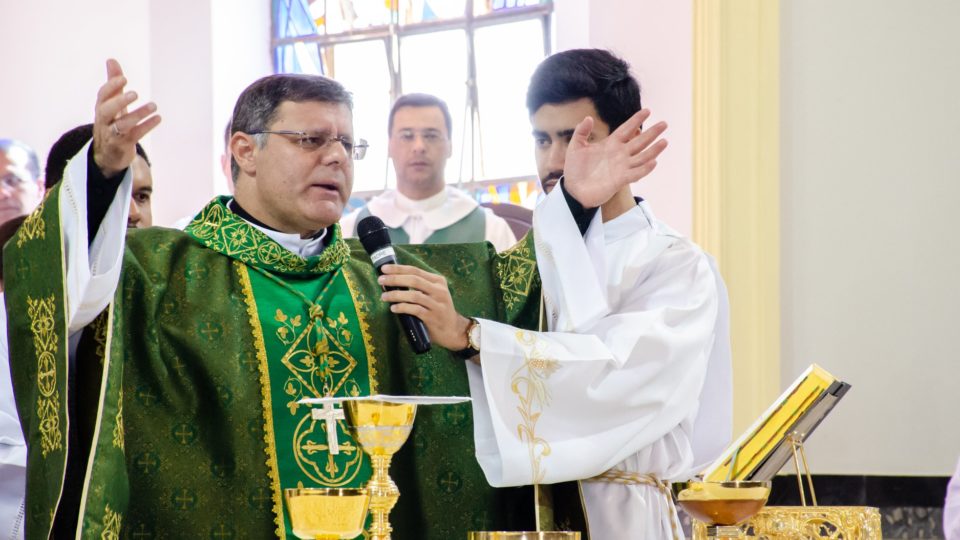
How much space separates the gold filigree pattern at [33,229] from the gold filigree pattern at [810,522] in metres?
1.70

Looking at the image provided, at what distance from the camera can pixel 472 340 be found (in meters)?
3.59

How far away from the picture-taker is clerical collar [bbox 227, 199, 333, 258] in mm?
3951

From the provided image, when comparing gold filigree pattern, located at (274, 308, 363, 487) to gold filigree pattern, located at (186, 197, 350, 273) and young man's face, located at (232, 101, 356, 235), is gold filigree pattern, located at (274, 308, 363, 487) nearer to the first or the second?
gold filigree pattern, located at (186, 197, 350, 273)

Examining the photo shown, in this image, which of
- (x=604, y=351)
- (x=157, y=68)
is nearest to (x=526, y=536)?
(x=604, y=351)

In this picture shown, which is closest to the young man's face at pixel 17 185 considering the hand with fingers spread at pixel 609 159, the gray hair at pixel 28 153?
the gray hair at pixel 28 153

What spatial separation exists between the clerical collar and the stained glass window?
5.06 m

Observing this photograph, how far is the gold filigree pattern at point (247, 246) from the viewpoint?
3.88 meters

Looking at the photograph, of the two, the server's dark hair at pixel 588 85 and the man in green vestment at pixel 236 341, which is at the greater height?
the server's dark hair at pixel 588 85

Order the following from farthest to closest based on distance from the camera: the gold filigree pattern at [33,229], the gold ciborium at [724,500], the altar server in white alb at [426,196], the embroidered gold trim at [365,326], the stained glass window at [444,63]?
the stained glass window at [444,63]
the altar server in white alb at [426,196]
the embroidered gold trim at [365,326]
the gold filigree pattern at [33,229]
the gold ciborium at [724,500]

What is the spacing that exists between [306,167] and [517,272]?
2.20ft

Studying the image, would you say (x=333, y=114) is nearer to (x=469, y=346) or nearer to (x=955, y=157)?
(x=469, y=346)

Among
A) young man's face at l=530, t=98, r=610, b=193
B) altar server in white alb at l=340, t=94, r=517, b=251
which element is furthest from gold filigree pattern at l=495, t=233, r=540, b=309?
altar server in white alb at l=340, t=94, r=517, b=251


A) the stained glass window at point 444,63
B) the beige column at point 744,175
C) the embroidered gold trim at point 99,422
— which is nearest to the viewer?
the embroidered gold trim at point 99,422

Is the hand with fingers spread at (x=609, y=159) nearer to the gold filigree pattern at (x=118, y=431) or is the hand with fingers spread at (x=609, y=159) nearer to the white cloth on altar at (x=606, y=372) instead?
the white cloth on altar at (x=606, y=372)
